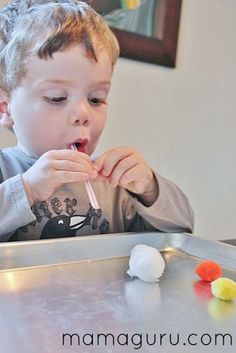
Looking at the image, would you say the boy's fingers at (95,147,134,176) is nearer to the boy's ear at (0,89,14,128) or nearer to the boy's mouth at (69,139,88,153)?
the boy's mouth at (69,139,88,153)

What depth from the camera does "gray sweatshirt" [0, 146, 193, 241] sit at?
667mm

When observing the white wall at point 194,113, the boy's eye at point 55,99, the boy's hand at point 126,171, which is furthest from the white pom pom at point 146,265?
the white wall at point 194,113

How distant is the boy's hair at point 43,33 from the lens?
635mm

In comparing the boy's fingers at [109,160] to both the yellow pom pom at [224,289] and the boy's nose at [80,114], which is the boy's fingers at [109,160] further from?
the yellow pom pom at [224,289]

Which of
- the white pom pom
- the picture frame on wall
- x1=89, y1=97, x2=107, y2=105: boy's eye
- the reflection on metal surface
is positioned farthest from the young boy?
the picture frame on wall

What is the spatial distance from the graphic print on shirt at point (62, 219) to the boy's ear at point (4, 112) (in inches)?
5.6

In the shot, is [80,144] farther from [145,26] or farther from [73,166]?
[145,26]

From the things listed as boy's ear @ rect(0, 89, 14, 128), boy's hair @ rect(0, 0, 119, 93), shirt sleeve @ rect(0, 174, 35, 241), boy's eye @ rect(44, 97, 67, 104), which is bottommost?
shirt sleeve @ rect(0, 174, 35, 241)

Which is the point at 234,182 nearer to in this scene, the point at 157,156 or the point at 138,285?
the point at 157,156

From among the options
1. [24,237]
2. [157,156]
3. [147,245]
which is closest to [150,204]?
[147,245]

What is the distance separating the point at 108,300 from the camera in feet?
1.37

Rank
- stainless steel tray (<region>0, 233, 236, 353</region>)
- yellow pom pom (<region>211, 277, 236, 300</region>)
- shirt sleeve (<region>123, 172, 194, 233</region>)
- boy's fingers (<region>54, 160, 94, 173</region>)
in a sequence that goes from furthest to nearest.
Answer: shirt sleeve (<region>123, 172, 194, 233</region>) → boy's fingers (<region>54, 160, 94, 173</region>) → yellow pom pom (<region>211, 277, 236, 300</region>) → stainless steel tray (<region>0, 233, 236, 353</region>)

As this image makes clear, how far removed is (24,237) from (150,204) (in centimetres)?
19

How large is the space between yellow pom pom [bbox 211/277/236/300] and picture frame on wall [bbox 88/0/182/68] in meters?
0.78
